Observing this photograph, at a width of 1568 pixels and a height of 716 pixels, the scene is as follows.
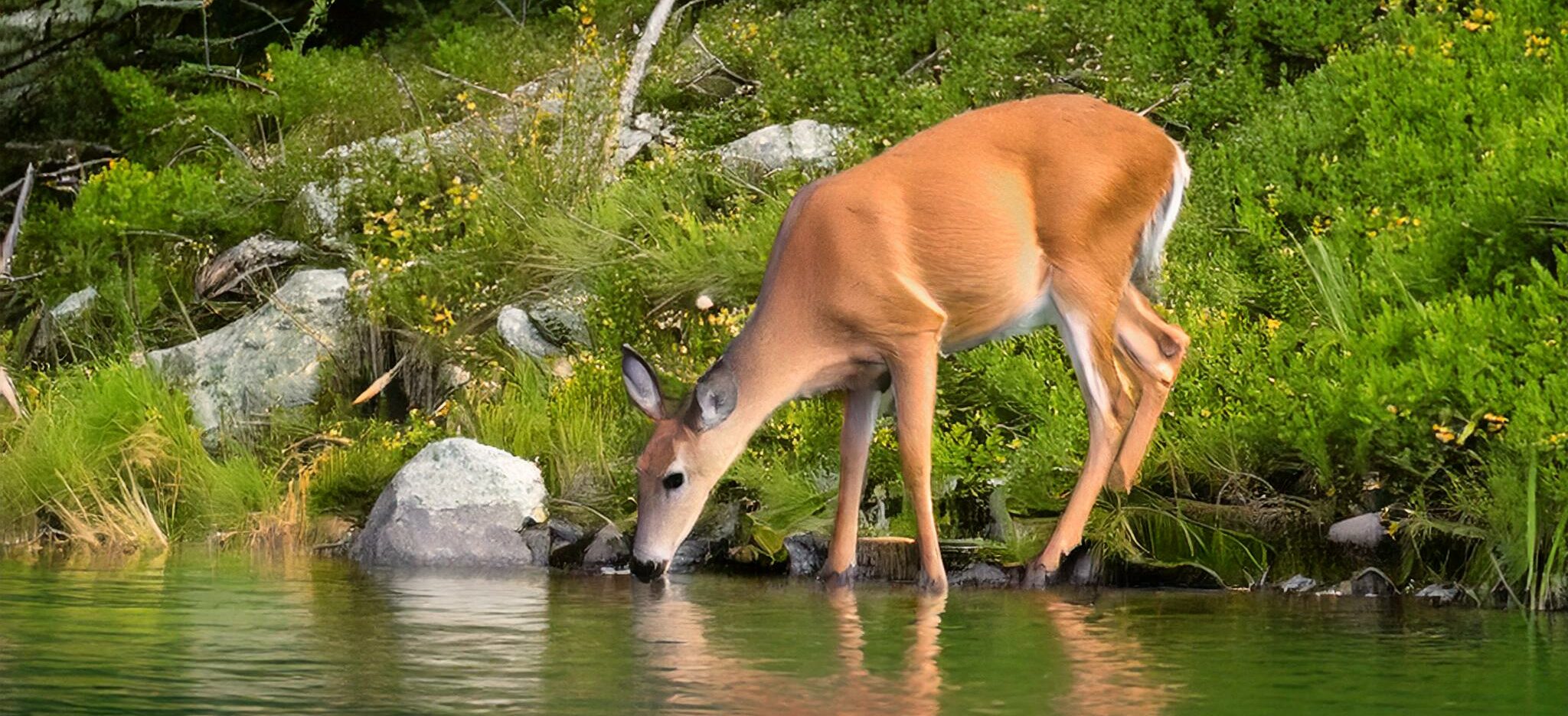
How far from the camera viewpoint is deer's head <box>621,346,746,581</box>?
10195mm

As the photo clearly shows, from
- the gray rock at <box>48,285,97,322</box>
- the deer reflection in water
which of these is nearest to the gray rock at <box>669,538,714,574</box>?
the deer reflection in water

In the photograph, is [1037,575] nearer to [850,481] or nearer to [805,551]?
[850,481]

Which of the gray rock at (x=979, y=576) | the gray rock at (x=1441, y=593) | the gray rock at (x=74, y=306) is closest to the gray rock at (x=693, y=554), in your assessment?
the gray rock at (x=979, y=576)

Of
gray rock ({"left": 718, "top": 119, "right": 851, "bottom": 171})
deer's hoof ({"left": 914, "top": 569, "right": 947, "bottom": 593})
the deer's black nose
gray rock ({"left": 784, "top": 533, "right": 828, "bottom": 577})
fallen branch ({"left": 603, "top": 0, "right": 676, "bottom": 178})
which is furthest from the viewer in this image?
fallen branch ({"left": 603, "top": 0, "right": 676, "bottom": 178})

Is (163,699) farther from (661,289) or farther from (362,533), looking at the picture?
(661,289)

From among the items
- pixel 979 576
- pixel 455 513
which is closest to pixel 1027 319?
pixel 979 576

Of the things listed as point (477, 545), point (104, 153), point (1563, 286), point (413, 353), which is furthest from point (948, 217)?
point (104, 153)

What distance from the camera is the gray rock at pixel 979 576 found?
11.3 metres

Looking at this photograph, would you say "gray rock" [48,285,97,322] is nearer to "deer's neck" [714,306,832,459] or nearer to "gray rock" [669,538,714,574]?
"gray rock" [669,538,714,574]

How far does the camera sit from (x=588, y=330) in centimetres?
1588

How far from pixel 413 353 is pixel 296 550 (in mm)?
3075

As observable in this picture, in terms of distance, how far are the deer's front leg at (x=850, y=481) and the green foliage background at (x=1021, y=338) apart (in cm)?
128

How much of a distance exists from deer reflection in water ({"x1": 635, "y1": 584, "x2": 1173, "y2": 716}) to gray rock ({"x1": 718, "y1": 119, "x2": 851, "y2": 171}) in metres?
8.78

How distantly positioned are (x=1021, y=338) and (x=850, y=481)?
9.46 ft
